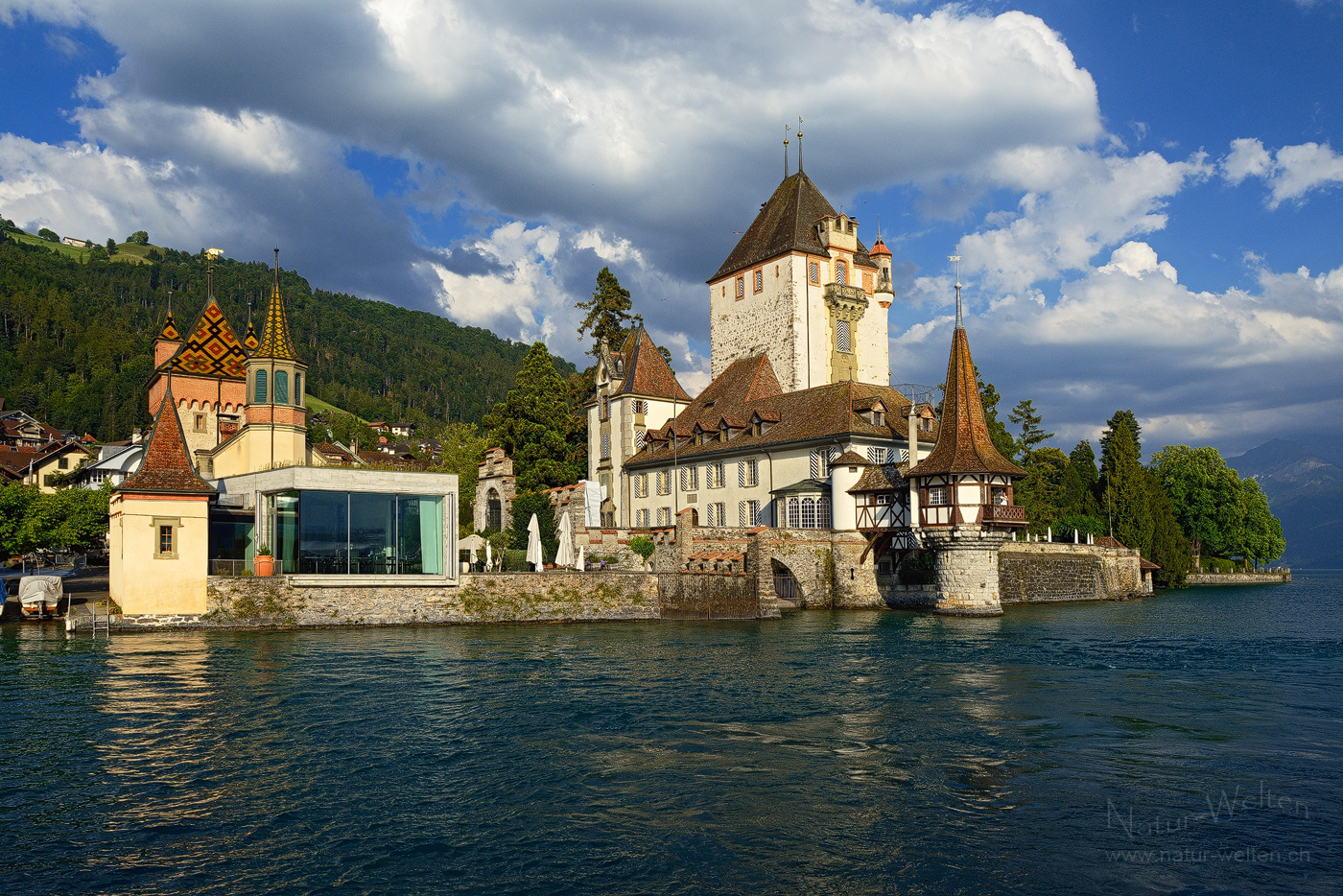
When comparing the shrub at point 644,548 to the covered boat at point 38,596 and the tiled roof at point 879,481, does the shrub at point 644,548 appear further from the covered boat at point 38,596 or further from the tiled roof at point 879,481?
the covered boat at point 38,596

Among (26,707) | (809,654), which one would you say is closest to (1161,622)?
(809,654)

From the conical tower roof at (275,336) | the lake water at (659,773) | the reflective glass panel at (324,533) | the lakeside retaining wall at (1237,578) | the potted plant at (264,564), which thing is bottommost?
the lakeside retaining wall at (1237,578)

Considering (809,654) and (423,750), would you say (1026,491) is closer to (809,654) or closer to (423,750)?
(809,654)

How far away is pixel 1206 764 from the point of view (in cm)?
1562

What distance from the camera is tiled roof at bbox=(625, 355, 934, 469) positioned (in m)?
50.1

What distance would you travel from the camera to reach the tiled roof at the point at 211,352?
5294 cm

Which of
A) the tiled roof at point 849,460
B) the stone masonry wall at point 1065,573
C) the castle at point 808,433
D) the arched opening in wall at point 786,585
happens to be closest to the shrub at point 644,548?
the castle at point 808,433

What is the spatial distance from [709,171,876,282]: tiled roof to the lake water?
1660 inches

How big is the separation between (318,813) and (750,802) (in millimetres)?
5849

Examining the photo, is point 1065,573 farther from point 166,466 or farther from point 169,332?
point 169,332

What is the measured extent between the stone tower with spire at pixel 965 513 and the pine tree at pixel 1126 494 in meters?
35.0

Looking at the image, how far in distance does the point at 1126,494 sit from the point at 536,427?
4576 centimetres

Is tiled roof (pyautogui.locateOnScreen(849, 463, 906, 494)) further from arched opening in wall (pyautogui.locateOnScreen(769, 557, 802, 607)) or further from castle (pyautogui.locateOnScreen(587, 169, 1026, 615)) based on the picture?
arched opening in wall (pyautogui.locateOnScreen(769, 557, 802, 607))

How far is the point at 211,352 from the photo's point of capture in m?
53.7
